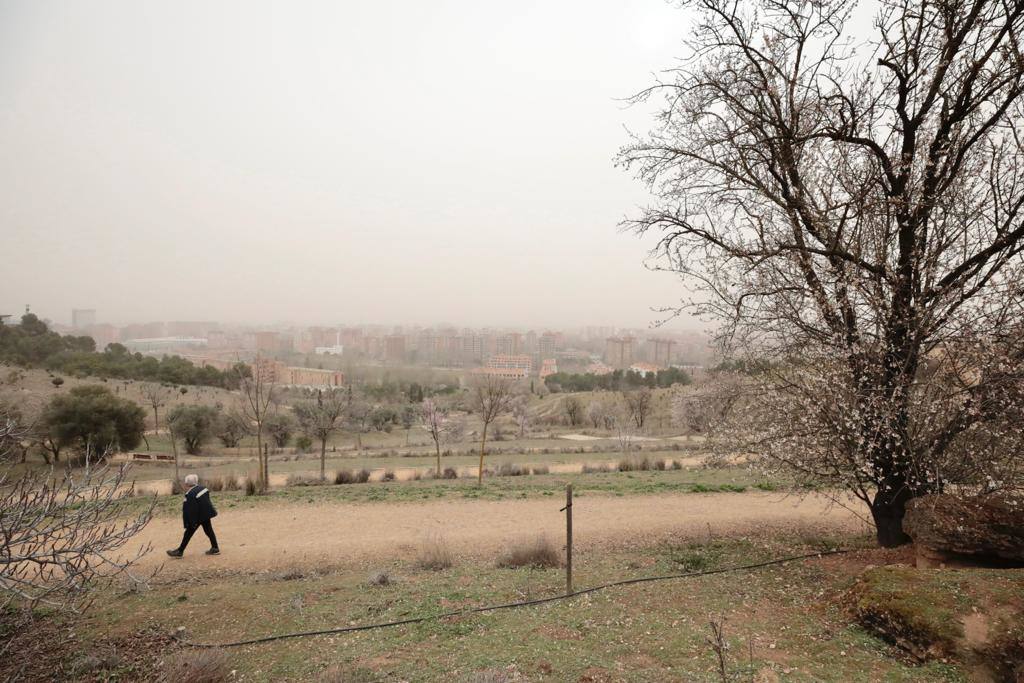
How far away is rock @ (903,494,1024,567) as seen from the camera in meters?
6.14

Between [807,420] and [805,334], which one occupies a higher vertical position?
[805,334]

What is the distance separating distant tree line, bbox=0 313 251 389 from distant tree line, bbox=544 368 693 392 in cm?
4821

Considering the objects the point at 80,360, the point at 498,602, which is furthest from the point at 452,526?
the point at 80,360

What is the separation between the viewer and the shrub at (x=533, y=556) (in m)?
8.63

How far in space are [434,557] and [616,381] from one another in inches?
2750

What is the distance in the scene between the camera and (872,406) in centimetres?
664

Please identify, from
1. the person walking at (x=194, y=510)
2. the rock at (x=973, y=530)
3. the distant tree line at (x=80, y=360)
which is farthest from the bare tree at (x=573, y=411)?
the rock at (x=973, y=530)

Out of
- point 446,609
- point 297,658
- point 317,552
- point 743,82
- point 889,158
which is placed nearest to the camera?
point 297,658

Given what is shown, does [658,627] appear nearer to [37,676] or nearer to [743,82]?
[37,676]

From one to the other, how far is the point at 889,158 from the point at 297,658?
33.3 feet

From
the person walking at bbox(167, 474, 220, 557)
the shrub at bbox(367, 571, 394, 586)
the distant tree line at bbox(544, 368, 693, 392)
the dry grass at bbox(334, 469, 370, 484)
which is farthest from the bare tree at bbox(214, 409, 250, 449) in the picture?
the distant tree line at bbox(544, 368, 693, 392)

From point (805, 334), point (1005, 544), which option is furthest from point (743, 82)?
point (1005, 544)

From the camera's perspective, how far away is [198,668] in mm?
4863

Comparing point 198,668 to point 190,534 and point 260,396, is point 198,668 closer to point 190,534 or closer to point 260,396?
point 190,534
